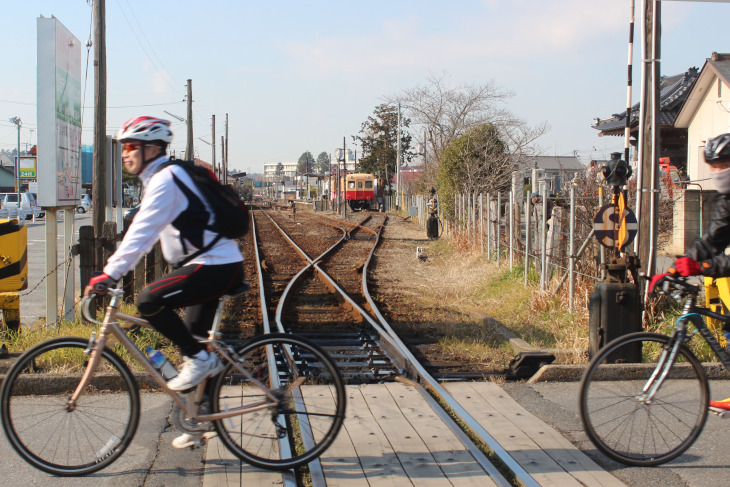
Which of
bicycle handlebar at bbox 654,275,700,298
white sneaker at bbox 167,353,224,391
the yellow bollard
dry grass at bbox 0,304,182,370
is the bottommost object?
dry grass at bbox 0,304,182,370

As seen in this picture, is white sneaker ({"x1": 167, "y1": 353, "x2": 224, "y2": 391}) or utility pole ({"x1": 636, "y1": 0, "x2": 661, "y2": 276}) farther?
utility pole ({"x1": 636, "y1": 0, "x2": 661, "y2": 276})

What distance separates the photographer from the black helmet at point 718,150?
12.9 ft

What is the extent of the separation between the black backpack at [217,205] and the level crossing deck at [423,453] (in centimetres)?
131

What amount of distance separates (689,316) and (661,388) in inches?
17.3

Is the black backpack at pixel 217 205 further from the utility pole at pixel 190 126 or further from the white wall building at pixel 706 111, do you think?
the utility pole at pixel 190 126

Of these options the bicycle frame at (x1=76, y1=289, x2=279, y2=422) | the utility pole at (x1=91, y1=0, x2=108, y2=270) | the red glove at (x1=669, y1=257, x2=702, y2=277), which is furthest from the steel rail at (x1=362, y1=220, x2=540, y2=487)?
the utility pole at (x1=91, y1=0, x2=108, y2=270)

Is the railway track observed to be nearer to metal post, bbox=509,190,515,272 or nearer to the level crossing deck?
the level crossing deck

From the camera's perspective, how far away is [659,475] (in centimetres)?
399

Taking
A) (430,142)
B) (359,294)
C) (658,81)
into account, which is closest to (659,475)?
(658,81)

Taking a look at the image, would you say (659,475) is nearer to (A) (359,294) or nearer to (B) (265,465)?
(B) (265,465)

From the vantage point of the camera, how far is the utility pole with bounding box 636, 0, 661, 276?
24.6 ft

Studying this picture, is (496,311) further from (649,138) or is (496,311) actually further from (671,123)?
(671,123)

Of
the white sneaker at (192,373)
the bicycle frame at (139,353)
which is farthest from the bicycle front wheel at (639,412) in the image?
the white sneaker at (192,373)

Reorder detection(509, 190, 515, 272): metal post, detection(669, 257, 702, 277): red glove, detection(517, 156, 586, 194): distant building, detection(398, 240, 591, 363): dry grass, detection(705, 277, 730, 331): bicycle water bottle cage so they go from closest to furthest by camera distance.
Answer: detection(669, 257, 702, 277): red glove
detection(705, 277, 730, 331): bicycle water bottle cage
detection(398, 240, 591, 363): dry grass
detection(517, 156, 586, 194): distant building
detection(509, 190, 515, 272): metal post
